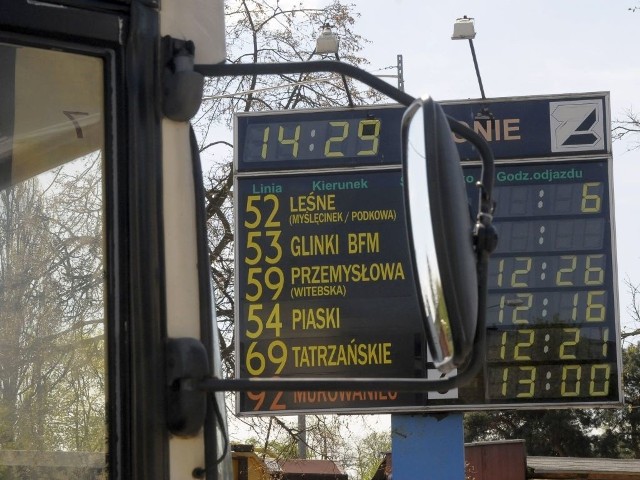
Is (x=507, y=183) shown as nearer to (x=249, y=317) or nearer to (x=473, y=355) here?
(x=249, y=317)

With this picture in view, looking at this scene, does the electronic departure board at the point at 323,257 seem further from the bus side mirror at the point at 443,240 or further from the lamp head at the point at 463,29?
the bus side mirror at the point at 443,240

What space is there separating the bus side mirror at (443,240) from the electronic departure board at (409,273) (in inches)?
240

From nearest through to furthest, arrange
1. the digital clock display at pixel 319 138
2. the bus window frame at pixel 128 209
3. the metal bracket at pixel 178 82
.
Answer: the bus window frame at pixel 128 209 < the metal bracket at pixel 178 82 < the digital clock display at pixel 319 138

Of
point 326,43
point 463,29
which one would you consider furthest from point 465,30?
point 326,43

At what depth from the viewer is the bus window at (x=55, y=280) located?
1655 mm

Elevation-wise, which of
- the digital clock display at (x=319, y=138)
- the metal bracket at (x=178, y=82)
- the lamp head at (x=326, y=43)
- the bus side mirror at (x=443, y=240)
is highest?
the lamp head at (x=326, y=43)

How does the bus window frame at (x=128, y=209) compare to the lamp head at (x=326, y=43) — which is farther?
the lamp head at (x=326, y=43)

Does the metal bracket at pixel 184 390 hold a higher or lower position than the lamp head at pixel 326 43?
lower

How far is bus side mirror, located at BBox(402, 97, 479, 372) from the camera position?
1440 millimetres

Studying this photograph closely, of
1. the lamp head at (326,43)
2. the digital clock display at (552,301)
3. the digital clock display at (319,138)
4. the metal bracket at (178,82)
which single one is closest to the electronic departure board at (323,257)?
the digital clock display at (319,138)

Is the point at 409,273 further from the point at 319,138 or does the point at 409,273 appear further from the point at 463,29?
the point at 463,29

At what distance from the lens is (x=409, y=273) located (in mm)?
7715

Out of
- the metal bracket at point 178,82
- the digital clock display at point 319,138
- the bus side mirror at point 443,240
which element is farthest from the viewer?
the digital clock display at point 319,138

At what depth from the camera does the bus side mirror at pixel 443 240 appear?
1440 mm
